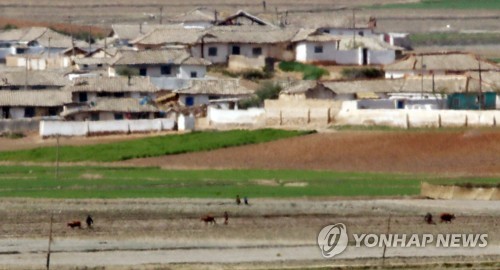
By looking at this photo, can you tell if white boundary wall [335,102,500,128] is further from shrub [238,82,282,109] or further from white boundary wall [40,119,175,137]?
white boundary wall [40,119,175,137]

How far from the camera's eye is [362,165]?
5628cm

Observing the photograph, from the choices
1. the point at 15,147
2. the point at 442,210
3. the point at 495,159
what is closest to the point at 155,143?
the point at 15,147

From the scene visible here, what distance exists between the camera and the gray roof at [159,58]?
74688 millimetres

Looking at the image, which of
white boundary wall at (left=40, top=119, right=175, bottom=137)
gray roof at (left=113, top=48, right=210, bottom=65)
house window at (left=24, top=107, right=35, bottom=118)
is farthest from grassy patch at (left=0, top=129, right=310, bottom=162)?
gray roof at (left=113, top=48, right=210, bottom=65)

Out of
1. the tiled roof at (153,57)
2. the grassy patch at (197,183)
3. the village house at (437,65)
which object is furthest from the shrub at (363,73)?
the grassy patch at (197,183)

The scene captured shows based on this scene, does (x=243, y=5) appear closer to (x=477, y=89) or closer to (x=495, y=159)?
(x=477, y=89)

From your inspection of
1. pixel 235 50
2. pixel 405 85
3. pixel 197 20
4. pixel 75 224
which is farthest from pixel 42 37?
pixel 75 224

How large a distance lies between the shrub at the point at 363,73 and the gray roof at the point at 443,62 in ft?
2.01

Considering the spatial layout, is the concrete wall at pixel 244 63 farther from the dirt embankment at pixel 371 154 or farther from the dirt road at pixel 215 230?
the dirt road at pixel 215 230

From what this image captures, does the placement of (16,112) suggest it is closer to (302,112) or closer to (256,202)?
(302,112)

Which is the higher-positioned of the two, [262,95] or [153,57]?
[153,57]

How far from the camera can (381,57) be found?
7994cm

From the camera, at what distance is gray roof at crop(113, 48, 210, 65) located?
74.7m

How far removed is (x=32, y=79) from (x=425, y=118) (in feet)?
62.6
